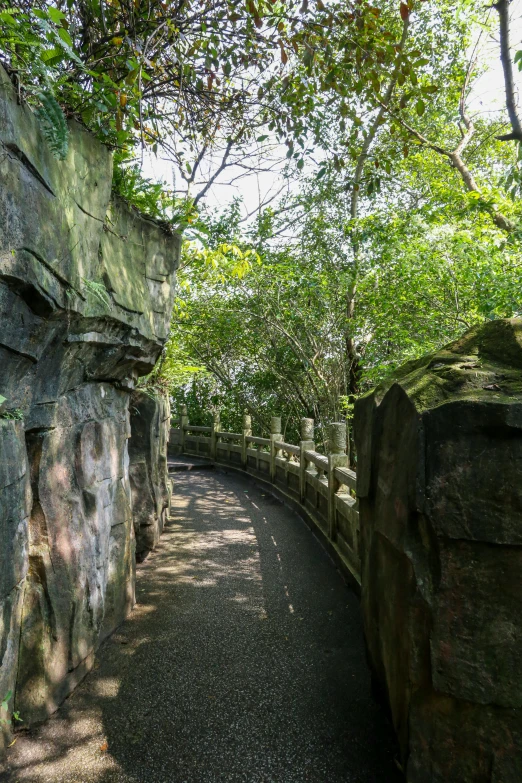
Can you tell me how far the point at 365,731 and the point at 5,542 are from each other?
245cm

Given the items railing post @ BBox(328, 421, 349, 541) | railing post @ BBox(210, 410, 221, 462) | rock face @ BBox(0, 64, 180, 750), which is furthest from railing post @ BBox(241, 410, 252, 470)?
rock face @ BBox(0, 64, 180, 750)

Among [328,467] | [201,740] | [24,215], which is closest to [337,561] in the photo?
A: [328,467]

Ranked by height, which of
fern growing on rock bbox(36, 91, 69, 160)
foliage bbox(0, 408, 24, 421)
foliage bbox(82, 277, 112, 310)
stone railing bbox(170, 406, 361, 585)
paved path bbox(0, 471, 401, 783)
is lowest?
paved path bbox(0, 471, 401, 783)

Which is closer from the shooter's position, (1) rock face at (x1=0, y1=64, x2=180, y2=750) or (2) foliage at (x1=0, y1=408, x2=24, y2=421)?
(1) rock face at (x1=0, y1=64, x2=180, y2=750)

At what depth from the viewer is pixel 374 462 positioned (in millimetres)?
3107

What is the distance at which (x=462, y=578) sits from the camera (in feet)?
6.88

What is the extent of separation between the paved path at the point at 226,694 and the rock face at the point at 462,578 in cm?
85

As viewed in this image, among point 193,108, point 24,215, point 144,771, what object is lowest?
point 144,771

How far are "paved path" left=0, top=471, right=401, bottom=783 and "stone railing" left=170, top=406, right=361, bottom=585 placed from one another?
1.45ft

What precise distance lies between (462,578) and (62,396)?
9.64 feet

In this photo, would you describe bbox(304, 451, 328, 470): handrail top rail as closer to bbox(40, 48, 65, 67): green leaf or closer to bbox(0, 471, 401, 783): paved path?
bbox(0, 471, 401, 783): paved path

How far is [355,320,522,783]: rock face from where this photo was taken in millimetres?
2031

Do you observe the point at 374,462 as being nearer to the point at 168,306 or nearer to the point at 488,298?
the point at 168,306

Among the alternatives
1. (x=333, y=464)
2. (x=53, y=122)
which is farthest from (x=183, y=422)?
(x=53, y=122)
